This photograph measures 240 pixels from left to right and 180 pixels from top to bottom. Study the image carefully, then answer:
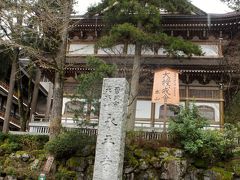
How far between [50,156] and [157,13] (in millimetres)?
8884

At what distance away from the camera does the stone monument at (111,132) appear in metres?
9.34

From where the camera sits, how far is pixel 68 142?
566 inches

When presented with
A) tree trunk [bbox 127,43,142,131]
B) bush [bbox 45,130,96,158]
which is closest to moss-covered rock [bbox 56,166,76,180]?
bush [bbox 45,130,96,158]

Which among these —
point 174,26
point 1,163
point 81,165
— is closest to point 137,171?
point 81,165

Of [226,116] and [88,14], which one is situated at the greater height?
[88,14]

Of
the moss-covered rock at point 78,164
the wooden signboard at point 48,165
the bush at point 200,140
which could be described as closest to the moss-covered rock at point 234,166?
the bush at point 200,140

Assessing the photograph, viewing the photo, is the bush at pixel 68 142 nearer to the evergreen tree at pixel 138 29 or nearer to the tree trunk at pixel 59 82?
the tree trunk at pixel 59 82

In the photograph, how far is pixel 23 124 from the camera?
21.7 metres

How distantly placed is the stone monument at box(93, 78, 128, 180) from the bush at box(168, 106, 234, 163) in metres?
4.91

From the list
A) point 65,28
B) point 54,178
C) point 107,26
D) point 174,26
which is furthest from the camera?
point 174,26

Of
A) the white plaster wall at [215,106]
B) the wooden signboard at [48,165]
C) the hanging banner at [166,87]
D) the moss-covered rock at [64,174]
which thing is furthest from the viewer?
the white plaster wall at [215,106]

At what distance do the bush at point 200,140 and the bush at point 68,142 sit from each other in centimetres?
344

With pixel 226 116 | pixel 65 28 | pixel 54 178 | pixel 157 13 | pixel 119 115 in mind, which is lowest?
pixel 54 178

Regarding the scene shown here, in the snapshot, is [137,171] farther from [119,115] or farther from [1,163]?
[1,163]
